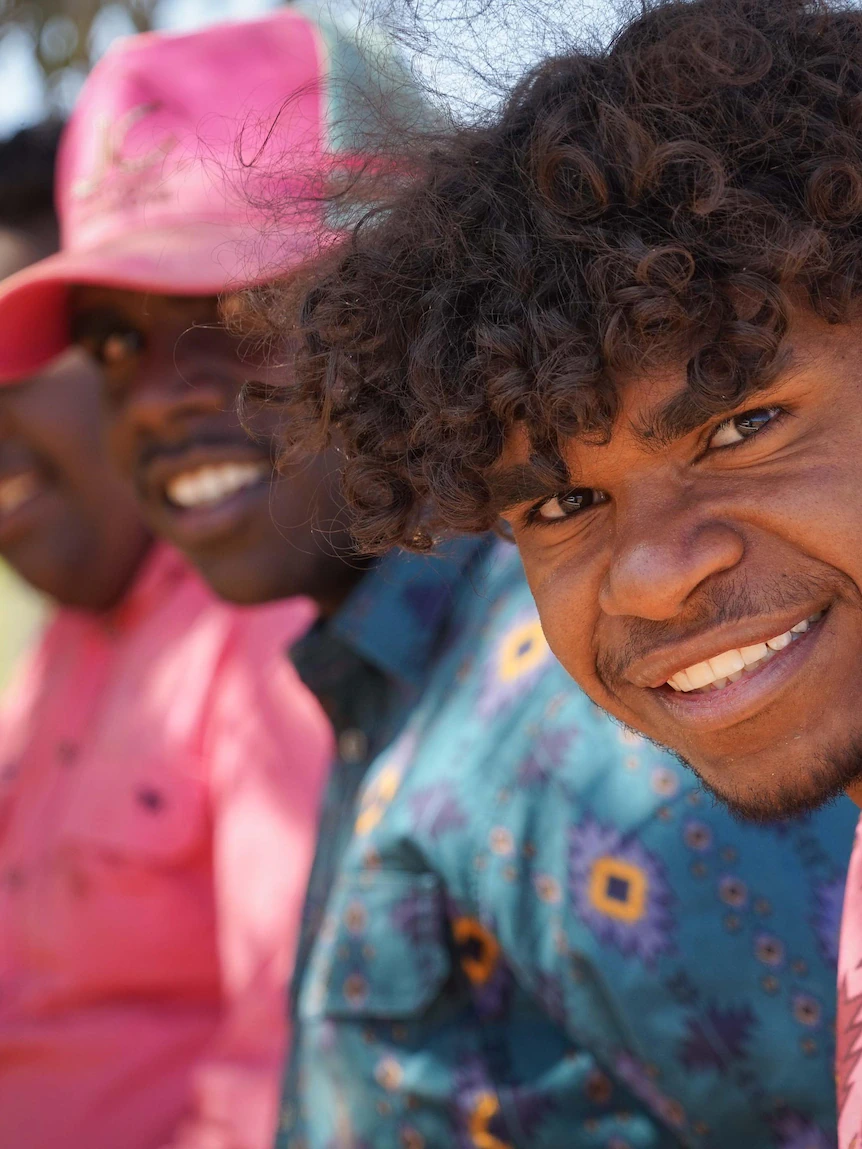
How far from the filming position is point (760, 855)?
1760 millimetres

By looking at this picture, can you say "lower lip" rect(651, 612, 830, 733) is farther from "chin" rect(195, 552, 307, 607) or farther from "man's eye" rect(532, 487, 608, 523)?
"chin" rect(195, 552, 307, 607)

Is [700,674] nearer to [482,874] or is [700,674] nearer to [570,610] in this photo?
[570,610]

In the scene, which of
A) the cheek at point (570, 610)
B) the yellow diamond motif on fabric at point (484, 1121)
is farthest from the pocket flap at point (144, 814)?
the cheek at point (570, 610)

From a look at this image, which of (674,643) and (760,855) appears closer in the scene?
(674,643)

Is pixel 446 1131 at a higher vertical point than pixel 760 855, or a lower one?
lower

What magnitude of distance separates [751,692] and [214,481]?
5.40 ft

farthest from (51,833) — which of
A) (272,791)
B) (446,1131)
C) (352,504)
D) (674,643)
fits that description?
(674,643)

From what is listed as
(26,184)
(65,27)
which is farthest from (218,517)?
(65,27)

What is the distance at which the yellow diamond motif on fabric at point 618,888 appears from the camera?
181 centimetres

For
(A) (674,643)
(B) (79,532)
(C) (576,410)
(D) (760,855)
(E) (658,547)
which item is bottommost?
(B) (79,532)

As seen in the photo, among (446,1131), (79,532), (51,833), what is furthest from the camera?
(79,532)

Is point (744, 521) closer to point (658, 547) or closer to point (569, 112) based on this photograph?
point (658, 547)

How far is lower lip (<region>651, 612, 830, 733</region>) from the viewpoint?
1393mm

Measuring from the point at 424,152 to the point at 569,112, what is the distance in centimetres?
22
